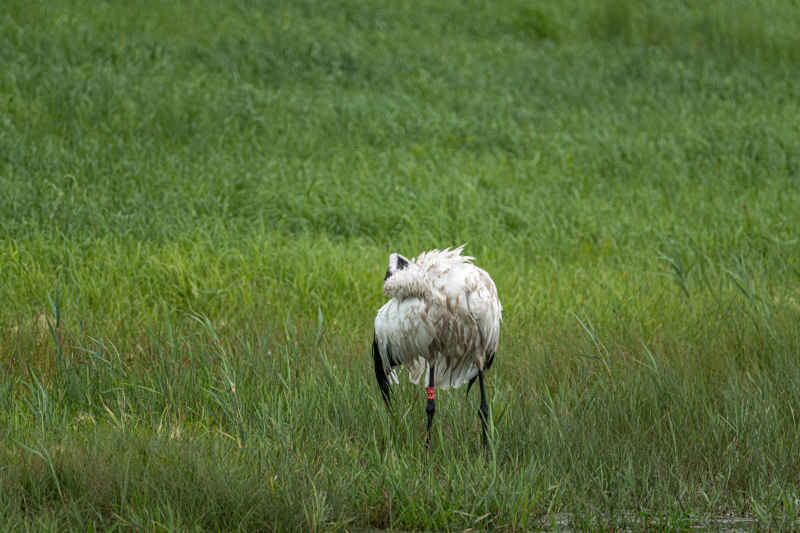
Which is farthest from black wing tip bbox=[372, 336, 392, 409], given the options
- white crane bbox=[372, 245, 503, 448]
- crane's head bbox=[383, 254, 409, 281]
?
crane's head bbox=[383, 254, 409, 281]

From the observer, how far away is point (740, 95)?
1509 cm

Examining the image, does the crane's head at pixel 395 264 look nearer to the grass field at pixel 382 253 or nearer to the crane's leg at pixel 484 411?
the crane's leg at pixel 484 411

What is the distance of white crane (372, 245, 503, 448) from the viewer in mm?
4047

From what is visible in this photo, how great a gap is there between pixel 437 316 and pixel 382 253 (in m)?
4.23

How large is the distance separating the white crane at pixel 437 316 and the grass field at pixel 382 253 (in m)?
0.34

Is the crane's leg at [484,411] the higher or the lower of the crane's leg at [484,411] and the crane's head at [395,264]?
the lower

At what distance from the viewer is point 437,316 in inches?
160

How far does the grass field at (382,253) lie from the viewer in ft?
12.7

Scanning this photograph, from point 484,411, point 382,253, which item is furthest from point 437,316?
point 382,253

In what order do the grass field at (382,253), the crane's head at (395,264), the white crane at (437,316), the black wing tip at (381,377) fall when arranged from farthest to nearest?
1. the black wing tip at (381,377)
2. the crane's head at (395,264)
3. the white crane at (437,316)
4. the grass field at (382,253)

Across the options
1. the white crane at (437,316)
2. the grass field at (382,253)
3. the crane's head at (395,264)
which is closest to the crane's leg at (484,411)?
the white crane at (437,316)

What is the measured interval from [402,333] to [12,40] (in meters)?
10.9

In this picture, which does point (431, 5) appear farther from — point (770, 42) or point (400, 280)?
point (400, 280)

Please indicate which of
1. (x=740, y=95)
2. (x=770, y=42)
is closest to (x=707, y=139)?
(x=740, y=95)
